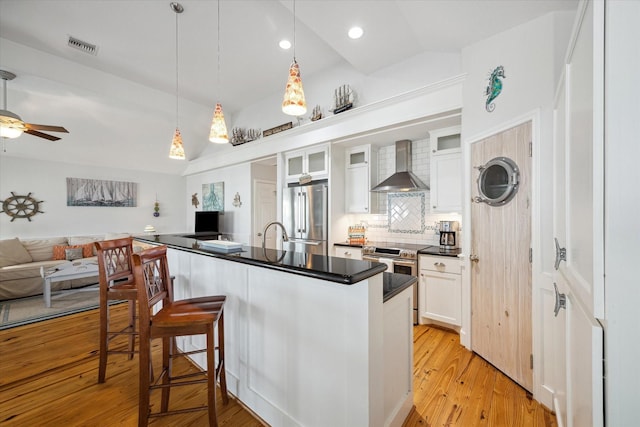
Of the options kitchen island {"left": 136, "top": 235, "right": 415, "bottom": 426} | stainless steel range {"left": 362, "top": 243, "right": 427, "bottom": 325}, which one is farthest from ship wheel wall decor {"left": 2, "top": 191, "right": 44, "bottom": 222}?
stainless steel range {"left": 362, "top": 243, "right": 427, "bottom": 325}

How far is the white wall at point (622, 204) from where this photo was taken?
27.0 inches

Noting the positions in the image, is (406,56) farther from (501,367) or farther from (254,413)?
(254,413)

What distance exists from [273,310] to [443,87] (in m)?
2.69

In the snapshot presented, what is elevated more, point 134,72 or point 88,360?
point 134,72

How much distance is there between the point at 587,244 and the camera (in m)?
0.90

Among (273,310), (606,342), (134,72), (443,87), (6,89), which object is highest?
(134,72)

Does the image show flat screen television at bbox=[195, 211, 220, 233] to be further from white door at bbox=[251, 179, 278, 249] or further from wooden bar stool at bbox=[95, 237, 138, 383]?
wooden bar stool at bbox=[95, 237, 138, 383]

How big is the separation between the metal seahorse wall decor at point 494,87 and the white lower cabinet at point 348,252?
2158 millimetres

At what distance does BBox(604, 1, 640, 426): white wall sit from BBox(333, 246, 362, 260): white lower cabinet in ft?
9.14

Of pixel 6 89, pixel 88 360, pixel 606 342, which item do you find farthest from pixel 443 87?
pixel 6 89

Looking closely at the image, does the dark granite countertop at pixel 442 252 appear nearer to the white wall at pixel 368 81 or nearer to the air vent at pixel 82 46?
the white wall at pixel 368 81

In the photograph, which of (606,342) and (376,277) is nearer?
(606,342)

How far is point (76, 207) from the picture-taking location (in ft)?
18.0

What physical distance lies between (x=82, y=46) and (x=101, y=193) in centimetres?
341
